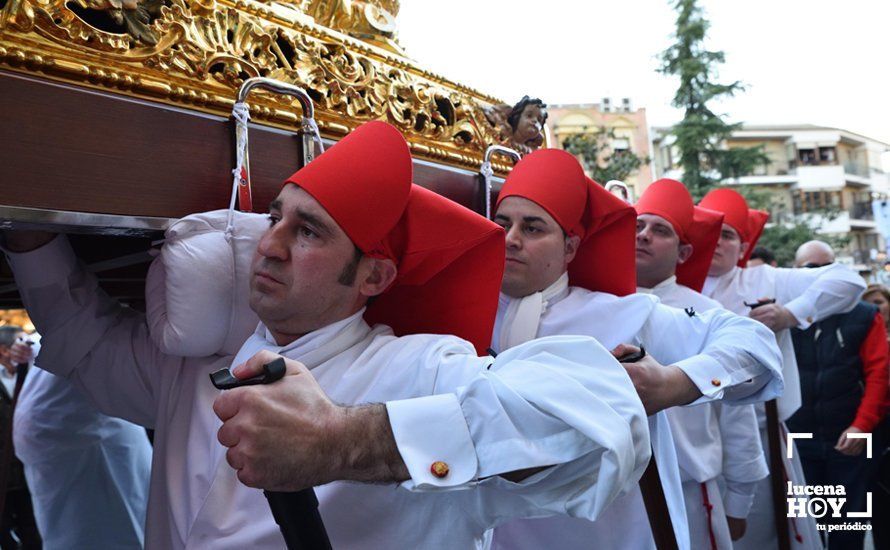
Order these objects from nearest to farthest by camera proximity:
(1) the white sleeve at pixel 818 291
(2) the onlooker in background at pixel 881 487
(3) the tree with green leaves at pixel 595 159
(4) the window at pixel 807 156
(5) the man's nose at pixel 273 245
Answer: (5) the man's nose at pixel 273 245
(1) the white sleeve at pixel 818 291
(2) the onlooker in background at pixel 881 487
(3) the tree with green leaves at pixel 595 159
(4) the window at pixel 807 156

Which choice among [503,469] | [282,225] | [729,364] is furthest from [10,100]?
[729,364]

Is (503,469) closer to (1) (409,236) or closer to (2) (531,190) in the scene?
(1) (409,236)

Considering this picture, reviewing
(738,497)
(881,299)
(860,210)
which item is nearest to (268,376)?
(738,497)

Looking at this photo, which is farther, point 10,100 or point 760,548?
point 760,548

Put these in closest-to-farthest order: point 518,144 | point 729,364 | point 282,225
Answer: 1. point 282,225
2. point 729,364
3. point 518,144

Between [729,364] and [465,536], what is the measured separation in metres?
0.86

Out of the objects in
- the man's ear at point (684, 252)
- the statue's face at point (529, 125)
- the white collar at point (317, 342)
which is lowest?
the white collar at point (317, 342)

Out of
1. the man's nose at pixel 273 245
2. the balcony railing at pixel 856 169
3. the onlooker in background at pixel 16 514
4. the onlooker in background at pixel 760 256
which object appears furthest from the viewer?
the balcony railing at pixel 856 169

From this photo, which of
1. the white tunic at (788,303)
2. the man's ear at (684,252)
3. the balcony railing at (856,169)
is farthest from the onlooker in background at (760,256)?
the balcony railing at (856,169)

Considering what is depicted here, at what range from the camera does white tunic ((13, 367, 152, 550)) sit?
121 inches

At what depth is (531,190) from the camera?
200 cm

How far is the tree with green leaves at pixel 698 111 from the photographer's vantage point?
1400 cm

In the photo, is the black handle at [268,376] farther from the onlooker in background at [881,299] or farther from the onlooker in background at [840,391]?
the onlooker in background at [881,299]

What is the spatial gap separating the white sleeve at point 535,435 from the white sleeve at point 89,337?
2.94ft
